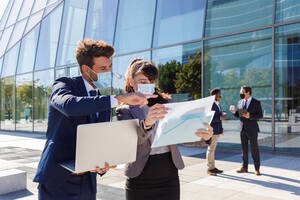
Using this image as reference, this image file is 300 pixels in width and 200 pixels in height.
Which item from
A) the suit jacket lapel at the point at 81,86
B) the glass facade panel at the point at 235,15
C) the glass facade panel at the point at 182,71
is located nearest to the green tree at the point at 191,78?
the glass facade panel at the point at 182,71

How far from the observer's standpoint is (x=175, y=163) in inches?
83.4

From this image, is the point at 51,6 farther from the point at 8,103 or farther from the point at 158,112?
the point at 158,112

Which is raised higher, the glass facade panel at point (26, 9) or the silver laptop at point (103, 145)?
the glass facade panel at point (26, 9)

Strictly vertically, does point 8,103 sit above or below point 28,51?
below

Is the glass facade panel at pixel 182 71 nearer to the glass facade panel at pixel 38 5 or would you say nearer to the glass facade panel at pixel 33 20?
the glass facade panel at pixel 33 20

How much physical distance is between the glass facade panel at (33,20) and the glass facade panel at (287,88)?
45.2 ft

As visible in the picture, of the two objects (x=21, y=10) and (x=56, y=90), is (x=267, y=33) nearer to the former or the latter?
(x=56, y=90)

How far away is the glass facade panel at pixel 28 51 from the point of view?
16734 millimetres

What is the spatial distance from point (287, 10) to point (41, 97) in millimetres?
13396

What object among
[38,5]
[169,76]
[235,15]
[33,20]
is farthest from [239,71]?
[38,5]

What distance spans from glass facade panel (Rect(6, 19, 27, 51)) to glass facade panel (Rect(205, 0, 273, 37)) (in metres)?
13.3

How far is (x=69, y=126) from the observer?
1635mm

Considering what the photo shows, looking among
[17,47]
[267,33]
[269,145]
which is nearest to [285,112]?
[269,145]

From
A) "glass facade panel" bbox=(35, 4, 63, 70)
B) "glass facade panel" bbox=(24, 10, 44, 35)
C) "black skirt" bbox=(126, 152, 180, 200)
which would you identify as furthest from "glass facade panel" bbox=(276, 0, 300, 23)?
"glass facade panel" bbox=(24, 10, 44, 35)
